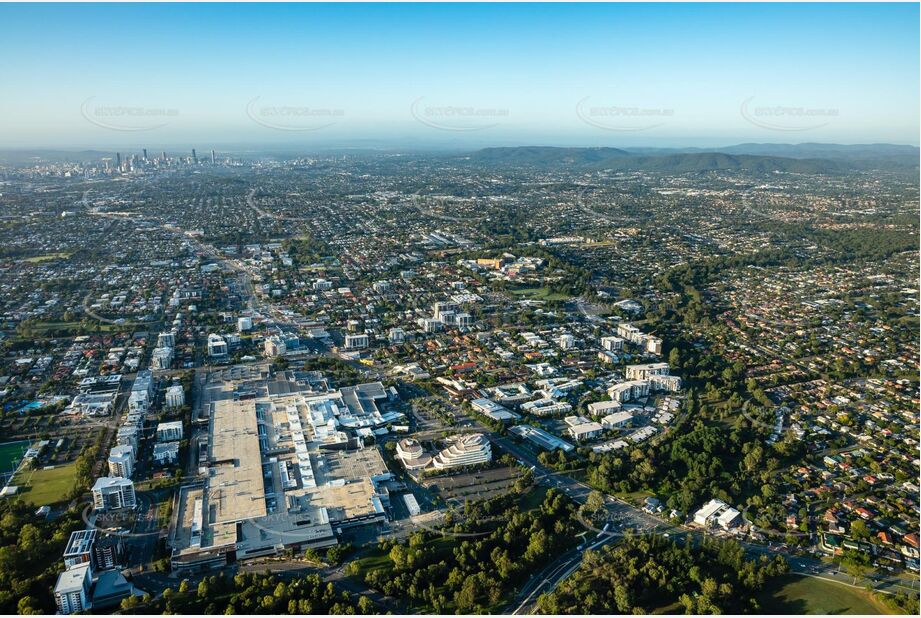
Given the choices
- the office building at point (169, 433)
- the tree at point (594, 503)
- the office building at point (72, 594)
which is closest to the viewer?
the office building at point (72, 594)

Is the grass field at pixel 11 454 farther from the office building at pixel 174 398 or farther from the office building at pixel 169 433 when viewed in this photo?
the office building at pixel 174 398

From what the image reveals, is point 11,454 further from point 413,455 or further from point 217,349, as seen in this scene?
point 413,455

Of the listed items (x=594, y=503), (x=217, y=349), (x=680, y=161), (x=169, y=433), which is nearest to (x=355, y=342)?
(x=217, y=349)

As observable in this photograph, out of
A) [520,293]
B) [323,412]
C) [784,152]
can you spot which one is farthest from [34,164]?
[784,152]

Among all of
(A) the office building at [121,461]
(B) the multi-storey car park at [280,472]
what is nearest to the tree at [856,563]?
(B) the multi-storey car park at [280,472]

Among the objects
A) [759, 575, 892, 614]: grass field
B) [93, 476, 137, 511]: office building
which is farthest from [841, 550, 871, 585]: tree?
[93, 476, 137, 511]: office building

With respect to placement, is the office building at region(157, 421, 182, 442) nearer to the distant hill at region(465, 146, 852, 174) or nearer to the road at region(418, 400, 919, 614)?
the road at region(418, 400, 919, 614)
